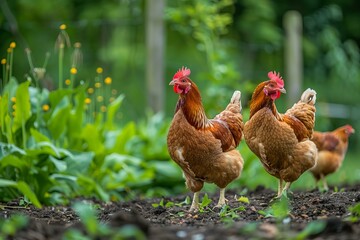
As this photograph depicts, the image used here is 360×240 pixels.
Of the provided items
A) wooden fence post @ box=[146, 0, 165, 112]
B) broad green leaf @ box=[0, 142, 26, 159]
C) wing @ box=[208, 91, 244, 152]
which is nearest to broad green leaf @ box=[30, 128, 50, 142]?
broad green leaf @ box=[0, 142, 26, 159]

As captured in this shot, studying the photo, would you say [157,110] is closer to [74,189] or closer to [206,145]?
[74,189]

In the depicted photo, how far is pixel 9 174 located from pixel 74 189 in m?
0.80

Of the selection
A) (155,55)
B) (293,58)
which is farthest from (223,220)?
(293,58)

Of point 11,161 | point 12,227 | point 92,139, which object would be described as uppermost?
point 92,139

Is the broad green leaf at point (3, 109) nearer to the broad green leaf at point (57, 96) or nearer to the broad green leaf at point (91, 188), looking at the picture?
the broad green leaf at point (57, 96)

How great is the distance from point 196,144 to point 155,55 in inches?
174

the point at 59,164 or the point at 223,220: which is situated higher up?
the point at 59,164

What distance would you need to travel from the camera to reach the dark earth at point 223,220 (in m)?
3.08

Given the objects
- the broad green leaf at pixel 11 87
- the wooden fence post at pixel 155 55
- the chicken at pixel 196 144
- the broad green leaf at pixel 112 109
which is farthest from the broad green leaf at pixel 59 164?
the wooden fence post at pixel 155 55

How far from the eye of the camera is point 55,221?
176 inches

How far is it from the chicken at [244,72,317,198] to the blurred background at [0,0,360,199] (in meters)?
2.76

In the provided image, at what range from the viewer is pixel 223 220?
161 inches

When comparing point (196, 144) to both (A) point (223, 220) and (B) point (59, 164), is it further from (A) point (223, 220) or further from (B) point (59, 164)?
(B) point (59, 164)

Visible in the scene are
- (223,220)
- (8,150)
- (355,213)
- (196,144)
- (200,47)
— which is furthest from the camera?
(200,47)
